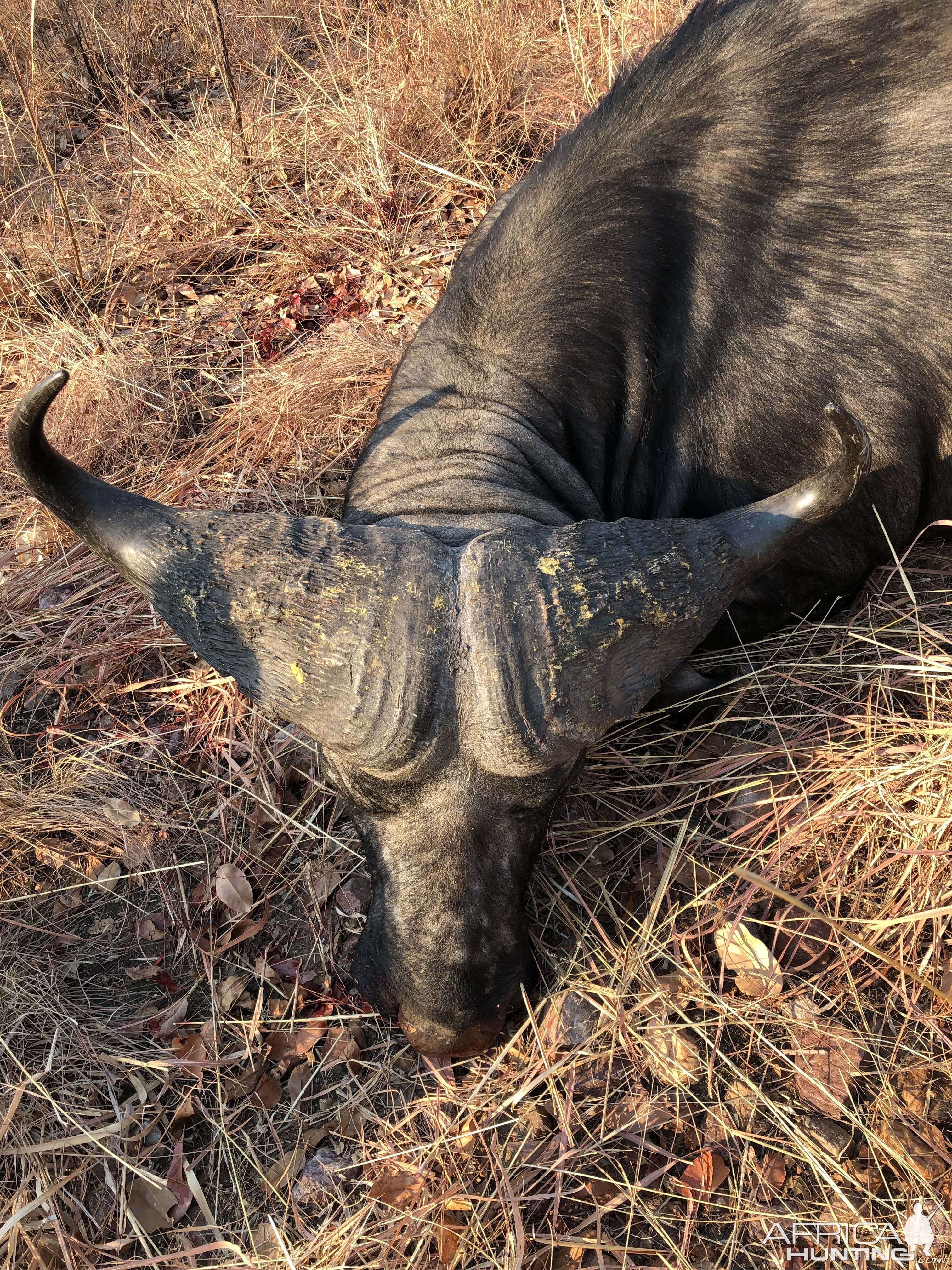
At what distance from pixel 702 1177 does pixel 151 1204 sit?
1659 mm

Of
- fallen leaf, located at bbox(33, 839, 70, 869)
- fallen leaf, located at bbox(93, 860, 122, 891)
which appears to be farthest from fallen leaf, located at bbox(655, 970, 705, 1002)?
fallen leaf, located at bbox(33, 839, 70, 869)

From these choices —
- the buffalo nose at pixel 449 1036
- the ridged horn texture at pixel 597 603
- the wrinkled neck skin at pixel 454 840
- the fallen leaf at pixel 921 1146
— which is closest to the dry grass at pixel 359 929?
the fallen leaf at pixel 921 1146

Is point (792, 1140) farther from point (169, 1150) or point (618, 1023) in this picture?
point (169, 1150)

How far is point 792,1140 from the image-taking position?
274cm

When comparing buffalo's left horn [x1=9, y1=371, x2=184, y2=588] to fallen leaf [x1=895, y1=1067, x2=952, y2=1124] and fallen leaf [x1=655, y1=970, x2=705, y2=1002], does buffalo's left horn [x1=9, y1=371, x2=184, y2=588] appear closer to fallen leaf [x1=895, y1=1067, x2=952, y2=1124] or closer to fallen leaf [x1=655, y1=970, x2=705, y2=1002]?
fallen leaf [x1=655, y1=970, x2=705, y2=1002]

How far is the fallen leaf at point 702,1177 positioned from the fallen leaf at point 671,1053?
0.21 metres

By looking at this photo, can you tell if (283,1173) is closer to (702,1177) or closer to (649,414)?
(702,1177)

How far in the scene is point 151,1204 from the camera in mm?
2936

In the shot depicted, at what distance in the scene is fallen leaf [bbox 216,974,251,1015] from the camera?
3.34 m

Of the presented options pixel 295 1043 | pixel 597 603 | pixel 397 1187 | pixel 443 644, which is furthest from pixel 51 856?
pixel 597 603

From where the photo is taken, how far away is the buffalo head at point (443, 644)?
8.01 ft

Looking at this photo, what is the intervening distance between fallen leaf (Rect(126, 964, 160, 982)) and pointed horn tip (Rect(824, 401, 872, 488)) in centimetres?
281

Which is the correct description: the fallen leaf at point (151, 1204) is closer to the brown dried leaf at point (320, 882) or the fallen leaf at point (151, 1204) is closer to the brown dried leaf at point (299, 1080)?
the brown dried leaf at point (299, 1080)

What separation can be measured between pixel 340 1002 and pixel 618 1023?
37.1 inches
